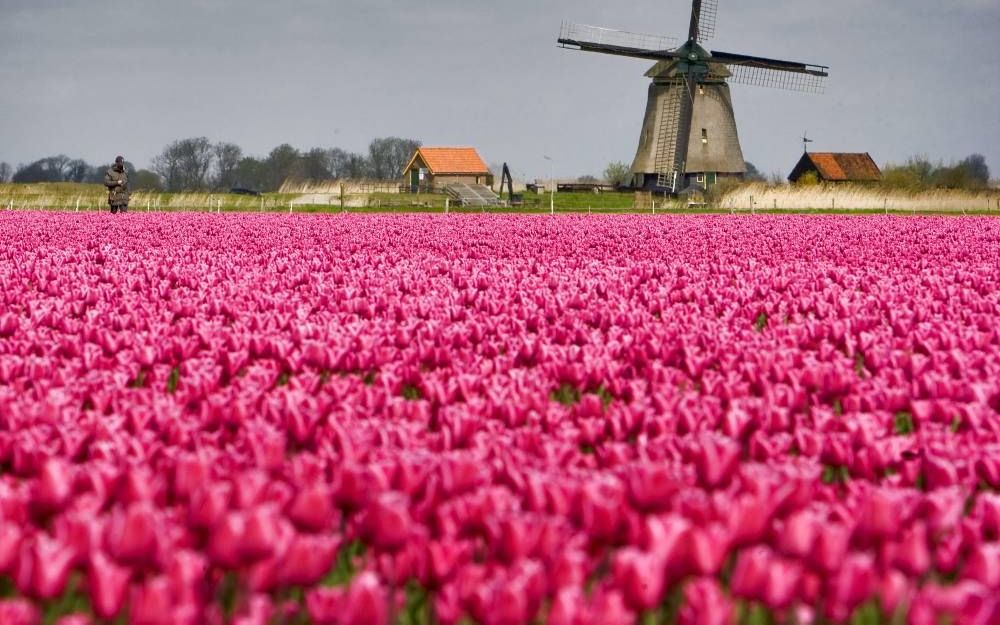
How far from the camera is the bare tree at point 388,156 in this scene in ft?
518

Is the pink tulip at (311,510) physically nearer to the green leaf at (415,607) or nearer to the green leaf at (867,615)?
the green leaf at (415,607)

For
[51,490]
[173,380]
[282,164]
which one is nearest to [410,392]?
[173,380]

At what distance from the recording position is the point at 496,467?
10.9ft

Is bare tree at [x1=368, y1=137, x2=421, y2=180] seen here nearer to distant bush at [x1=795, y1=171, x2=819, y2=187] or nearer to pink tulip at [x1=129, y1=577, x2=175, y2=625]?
distant bush at [x1=795, y1=171, x2=819, y2=187]

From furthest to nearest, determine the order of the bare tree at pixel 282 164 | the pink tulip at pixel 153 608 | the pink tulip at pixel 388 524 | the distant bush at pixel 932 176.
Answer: the bare tree at pixel 282 164, the distant bush at pixel 932 176, the pink tulip at pixel 388 524, the pink tulip at pixel 153 608

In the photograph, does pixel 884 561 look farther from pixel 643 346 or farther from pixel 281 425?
pixel 643 346

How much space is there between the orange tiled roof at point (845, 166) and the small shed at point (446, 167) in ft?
97.4

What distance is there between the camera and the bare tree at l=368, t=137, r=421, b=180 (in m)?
158

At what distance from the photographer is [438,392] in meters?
4.64

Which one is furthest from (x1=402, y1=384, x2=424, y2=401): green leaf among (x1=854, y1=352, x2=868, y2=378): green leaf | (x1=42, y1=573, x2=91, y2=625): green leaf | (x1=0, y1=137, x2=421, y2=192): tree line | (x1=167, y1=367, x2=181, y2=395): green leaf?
(x1=0, y1=137, x2=421, y2=192): tree line

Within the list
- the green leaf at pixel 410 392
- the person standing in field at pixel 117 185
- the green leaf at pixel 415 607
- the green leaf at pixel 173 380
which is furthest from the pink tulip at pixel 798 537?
the person standing in field at pixel 117 185

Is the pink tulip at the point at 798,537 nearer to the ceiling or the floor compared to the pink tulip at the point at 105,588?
nearer to the ceiling

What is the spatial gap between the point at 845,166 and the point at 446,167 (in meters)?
34.8

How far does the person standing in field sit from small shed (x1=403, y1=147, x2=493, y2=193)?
65540mm
